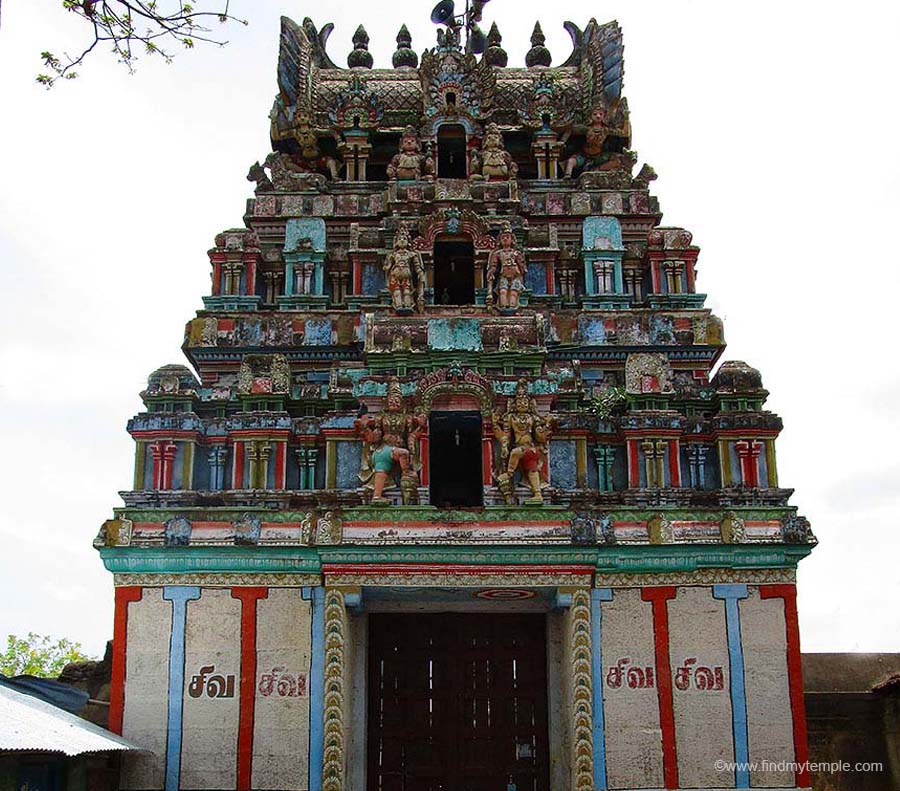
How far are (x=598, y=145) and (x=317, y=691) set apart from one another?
14.9 metres

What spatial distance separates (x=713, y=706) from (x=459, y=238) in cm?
1086

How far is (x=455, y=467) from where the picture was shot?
20.9 metres

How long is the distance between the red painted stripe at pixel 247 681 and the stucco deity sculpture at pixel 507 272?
7643 mm

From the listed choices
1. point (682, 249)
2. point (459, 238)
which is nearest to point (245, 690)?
point (459, 238)

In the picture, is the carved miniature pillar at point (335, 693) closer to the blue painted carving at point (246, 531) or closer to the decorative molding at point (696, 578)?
the blue painted carving at point (246, 531)

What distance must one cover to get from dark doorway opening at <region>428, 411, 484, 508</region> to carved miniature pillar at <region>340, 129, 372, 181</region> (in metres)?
8.21

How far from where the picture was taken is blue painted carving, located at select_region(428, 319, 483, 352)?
20219 mm

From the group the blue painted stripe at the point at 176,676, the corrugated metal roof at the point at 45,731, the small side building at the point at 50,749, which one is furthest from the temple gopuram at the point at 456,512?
the corrugated metal roof at the point at 45,731

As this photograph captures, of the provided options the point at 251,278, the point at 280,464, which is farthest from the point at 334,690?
the point at 251,278

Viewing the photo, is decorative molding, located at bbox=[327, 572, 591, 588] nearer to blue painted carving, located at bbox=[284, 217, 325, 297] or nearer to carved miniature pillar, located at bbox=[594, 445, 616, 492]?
carved miniature pillar, located at bbox=[594, 445, 616, 492]

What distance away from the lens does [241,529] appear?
17.3 meters

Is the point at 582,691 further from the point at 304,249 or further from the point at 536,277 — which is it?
the point at 304,249

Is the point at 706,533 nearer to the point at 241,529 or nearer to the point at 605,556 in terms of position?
the point at 605,556

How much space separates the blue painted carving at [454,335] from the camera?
796 inches
